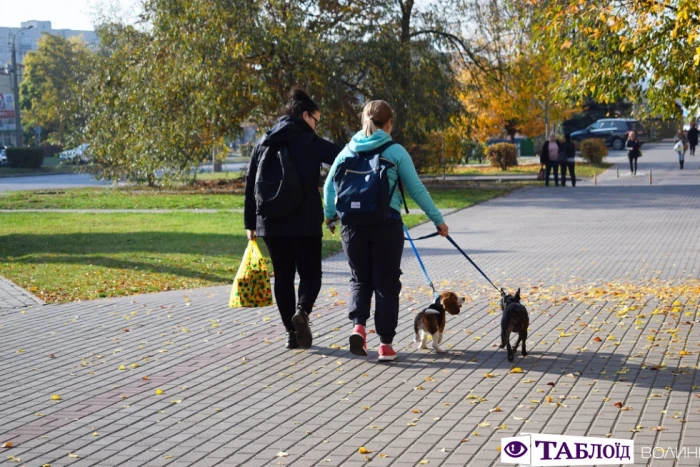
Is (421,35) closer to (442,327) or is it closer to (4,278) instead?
(4,278)

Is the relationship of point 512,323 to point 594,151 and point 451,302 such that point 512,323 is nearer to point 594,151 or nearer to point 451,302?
point 451,302

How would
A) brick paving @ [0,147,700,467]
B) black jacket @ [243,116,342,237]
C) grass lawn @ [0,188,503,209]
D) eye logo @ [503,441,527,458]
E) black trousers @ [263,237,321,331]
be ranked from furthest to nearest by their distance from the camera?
grass lawn @ [0,188,503,209] < black trousers @ [263,237,321,331] < black jacket @ [243,116,342,237] < brick paving @ [0,147,700,467] < eye logo @ [503,441,527,458]

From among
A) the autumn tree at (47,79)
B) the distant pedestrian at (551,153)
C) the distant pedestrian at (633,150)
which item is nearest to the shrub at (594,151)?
the distant pedestrian at (633,150)

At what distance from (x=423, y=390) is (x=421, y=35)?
80.8 ft

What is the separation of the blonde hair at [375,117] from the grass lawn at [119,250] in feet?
17.3

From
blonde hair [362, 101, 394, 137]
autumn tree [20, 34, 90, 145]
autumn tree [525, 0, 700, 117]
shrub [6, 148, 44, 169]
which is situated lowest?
shrub [6, 148, 44, 169]

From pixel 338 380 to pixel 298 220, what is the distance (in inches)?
51.8

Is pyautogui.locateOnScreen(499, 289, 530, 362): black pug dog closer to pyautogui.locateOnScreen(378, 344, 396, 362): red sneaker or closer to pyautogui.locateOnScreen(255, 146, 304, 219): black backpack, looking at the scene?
pyautogui.locateOnScreen(378, 344, 396, 362): red sneaker

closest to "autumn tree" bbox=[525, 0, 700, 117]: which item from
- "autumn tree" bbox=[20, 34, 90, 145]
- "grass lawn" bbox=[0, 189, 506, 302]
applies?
"grass lawn" bbox=[0, 189, 506, 302]

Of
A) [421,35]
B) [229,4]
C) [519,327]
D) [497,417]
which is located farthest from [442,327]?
[421,35]

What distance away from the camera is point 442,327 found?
7535 millimetres

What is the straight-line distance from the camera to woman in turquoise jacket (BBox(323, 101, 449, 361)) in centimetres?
709

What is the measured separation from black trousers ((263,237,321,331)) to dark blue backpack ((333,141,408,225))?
0.54 m

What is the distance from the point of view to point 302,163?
24.3 feet
